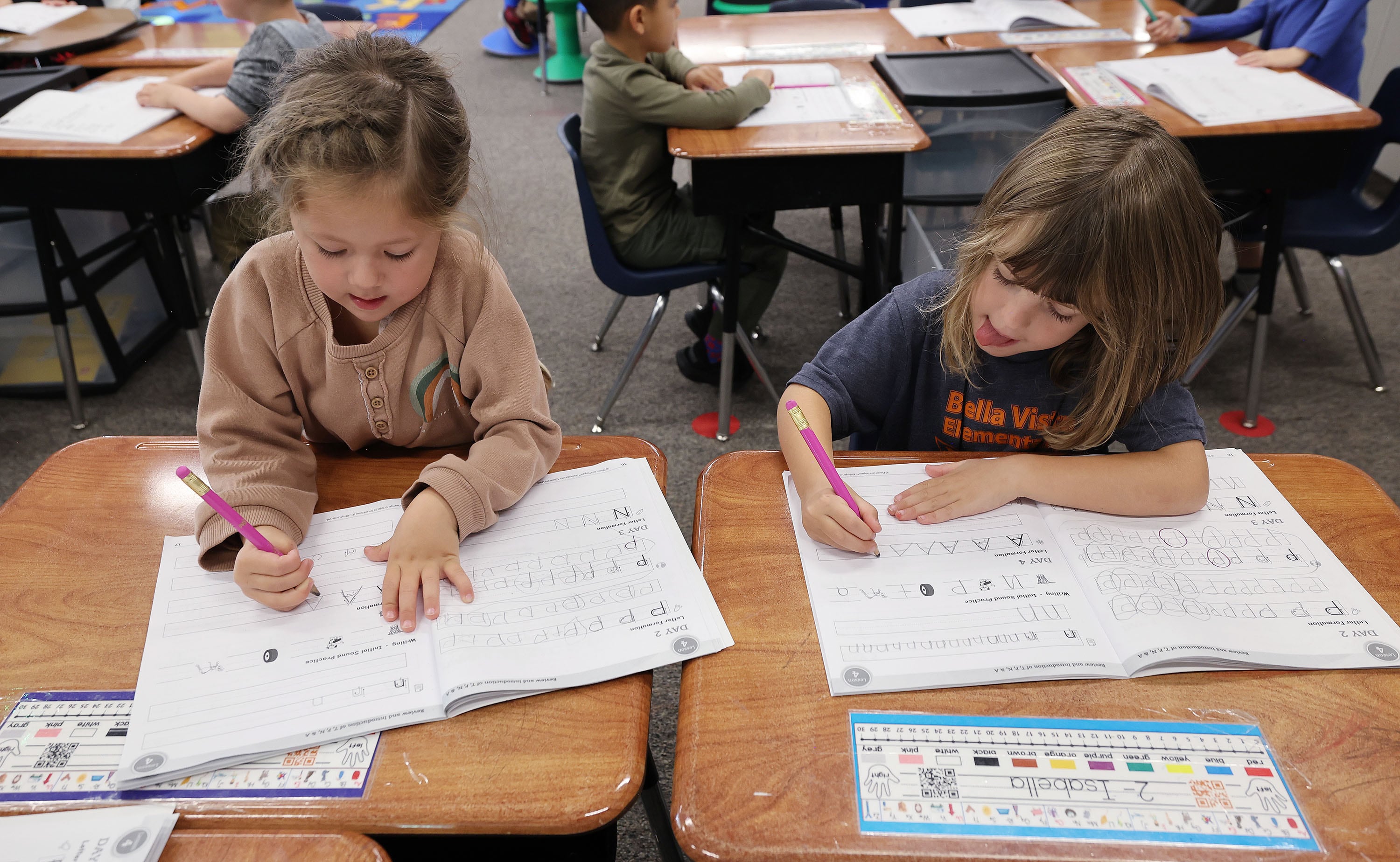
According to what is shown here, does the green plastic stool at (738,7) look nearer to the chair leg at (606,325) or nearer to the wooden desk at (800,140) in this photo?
the chair leg at (606,325)

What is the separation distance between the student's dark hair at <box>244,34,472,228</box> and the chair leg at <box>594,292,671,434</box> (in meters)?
1.22

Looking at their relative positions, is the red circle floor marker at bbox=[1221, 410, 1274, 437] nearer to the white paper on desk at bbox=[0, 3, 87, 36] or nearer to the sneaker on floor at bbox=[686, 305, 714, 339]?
the sneaker on floor at bbox=[686, 305, 714, 339]

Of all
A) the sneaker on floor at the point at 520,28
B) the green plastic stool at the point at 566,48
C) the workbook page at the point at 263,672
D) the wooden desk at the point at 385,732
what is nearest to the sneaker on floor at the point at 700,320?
the wooden desk at the point at 385,732

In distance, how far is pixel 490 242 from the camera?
1063 millimetres

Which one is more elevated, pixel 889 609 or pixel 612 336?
pixel 889 609

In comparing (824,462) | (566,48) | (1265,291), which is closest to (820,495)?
(824,462)

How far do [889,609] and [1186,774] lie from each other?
235 millimetres

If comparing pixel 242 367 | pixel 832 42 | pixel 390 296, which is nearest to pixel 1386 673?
pixel 390 296

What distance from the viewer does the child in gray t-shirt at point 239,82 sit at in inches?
75.6

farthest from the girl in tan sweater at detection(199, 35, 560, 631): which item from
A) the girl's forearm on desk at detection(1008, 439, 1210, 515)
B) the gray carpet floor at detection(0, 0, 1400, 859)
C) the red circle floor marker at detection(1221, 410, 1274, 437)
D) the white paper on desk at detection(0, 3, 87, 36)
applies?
the white paper on desk at detection(0, 3, 87, 36)

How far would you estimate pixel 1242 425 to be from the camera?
216cm

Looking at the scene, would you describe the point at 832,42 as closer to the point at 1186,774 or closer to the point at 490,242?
the point at 490,242

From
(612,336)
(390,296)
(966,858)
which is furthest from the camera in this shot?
(612,336)

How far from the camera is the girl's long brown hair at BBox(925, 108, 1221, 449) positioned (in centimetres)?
81
